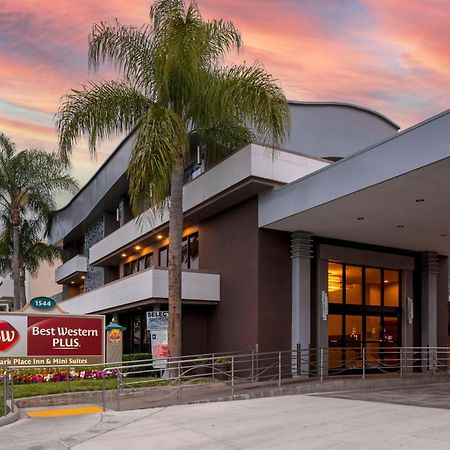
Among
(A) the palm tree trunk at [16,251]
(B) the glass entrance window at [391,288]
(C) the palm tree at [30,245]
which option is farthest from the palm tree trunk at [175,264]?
(C) the palm tree at [30,245]

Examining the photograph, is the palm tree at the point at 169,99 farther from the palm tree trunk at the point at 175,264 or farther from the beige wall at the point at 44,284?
the beige wall at the point at 44,284

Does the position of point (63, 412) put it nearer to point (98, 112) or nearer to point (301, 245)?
point (98, 112)

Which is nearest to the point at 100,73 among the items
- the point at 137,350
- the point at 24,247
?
the point at 137,350

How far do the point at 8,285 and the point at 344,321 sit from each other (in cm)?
4646

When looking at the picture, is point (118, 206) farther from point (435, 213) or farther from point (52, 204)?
point (435, 213)

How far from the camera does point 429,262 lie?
24.0 m

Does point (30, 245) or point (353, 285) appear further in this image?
point (30, 245)

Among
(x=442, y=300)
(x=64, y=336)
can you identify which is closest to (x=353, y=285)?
(x=442, y=300)

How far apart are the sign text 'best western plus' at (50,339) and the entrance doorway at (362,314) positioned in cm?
792

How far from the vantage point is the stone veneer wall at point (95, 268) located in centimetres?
3922

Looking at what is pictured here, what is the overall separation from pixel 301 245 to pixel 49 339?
27.4 feet

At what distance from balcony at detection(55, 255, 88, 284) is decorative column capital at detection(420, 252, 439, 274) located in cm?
2425

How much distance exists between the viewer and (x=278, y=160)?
1895cm

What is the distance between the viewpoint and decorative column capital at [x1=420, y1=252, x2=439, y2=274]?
24047 millimetres
